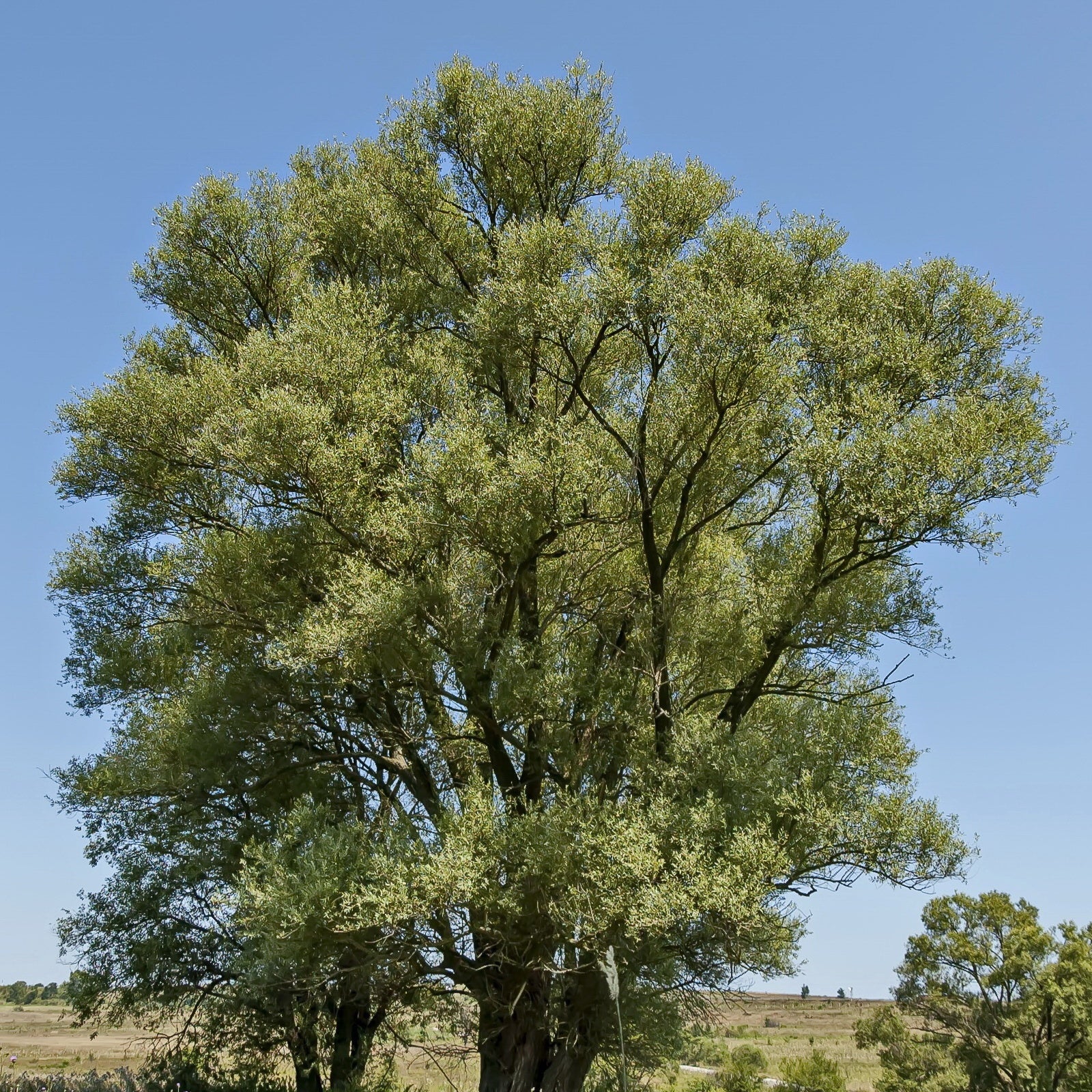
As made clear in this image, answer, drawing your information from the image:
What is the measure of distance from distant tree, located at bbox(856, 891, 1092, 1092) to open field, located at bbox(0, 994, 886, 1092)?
5695mm

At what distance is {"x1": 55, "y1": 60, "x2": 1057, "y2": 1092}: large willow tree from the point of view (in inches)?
536

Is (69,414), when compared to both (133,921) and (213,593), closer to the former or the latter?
(213,593)

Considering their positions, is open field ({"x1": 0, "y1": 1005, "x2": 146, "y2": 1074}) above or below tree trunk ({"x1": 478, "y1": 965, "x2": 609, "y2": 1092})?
below

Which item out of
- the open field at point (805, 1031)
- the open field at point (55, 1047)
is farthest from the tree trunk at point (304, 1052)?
the open field at point (805, 1031)

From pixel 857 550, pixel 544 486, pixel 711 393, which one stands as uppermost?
pixel 711 393

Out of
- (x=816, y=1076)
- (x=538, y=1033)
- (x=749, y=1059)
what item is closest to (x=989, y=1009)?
(x=816, y=1076)

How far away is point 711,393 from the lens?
1510 cm

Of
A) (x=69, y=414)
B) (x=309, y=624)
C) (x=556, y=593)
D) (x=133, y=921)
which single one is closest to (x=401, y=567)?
(x=309, y=624)

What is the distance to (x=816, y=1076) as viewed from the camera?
A: 33906mm

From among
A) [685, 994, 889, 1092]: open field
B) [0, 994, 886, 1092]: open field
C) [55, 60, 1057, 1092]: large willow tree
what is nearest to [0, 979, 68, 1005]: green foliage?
[0, 994, 886, 1092]: open field

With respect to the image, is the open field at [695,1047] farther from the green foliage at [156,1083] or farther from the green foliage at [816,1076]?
the green foliage at [816,1076]

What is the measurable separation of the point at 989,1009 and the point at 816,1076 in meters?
6.44

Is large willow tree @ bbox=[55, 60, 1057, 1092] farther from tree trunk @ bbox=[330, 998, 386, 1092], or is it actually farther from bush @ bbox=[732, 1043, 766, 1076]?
bush @ bbox=[732, 1043, 766, 1076]

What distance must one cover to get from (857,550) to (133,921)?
14.7 metres
